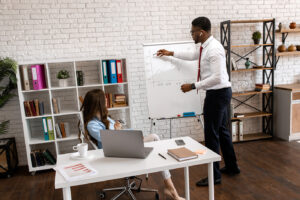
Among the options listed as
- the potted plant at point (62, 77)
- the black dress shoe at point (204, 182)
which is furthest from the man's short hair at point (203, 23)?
the potted plant at point (62, 77)

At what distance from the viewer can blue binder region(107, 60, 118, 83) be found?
12.3 feet

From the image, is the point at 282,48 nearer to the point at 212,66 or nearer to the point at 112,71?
the point at 212,66

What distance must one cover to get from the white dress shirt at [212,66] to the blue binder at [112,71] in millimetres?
1380

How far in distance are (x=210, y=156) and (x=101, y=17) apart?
292cm

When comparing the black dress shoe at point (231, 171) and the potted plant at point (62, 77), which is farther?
the potted plant at point (62, 77)

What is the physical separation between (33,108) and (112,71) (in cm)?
121

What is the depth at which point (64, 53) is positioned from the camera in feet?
13.0

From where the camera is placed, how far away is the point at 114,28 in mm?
4051

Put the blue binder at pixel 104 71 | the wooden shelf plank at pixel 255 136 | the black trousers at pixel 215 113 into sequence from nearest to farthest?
1. the black trousers at pixel 215 113
2. the blue binder at pixel 104 71
3. the wooden shelf plank at pixel 255 136

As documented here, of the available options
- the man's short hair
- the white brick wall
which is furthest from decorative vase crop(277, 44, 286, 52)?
the man's short hair

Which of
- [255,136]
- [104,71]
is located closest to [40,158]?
[104,71]

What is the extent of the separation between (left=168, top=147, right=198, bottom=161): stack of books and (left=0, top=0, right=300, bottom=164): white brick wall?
2.24 metres

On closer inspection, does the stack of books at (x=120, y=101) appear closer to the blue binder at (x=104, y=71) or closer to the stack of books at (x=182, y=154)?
the blue binder at (x=104, y=71)

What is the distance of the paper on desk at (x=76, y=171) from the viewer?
169 cm
